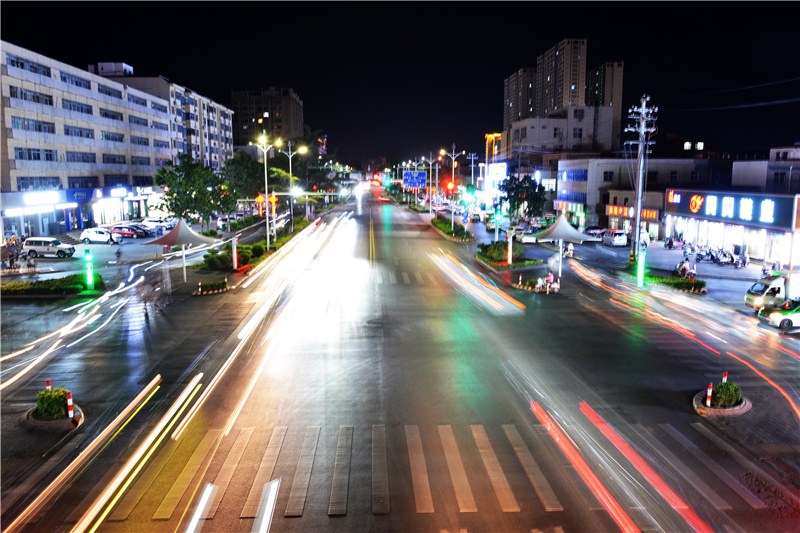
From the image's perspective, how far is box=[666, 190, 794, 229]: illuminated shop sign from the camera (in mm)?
35781

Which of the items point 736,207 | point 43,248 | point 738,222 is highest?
→ point 736,207

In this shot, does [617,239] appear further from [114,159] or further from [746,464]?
[114,159]

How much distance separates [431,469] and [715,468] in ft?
19.7

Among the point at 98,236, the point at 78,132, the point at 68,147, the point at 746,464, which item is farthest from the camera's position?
the point at 78,132

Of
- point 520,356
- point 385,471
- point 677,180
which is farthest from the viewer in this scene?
point 677,180

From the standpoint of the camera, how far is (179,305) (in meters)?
27.2

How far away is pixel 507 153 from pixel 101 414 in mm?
118530

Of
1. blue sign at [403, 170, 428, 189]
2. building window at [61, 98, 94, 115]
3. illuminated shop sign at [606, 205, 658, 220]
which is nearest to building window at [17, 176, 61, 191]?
building window at [61, 98, 94, 115]

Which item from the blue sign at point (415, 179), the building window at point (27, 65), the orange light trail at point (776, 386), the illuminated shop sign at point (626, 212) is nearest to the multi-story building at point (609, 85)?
the blue sign at point (415, 179)

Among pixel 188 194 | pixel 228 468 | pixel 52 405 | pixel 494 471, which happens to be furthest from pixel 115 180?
pixel 494 471

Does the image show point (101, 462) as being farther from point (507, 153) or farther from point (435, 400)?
point (507, 153)

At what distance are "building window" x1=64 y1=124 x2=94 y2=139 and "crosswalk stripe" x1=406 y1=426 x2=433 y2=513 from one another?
61.0 metres

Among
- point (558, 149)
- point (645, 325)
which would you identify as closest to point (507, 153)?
point (558, 149)

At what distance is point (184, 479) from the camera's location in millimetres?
11469
